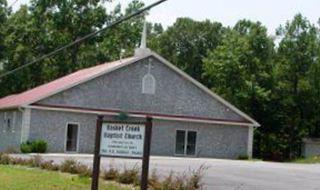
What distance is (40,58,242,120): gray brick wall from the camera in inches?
1626

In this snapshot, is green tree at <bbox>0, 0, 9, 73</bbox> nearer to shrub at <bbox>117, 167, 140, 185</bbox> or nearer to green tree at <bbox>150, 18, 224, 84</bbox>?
green tree at <bbox>150, 18, 224, 84</bbox>

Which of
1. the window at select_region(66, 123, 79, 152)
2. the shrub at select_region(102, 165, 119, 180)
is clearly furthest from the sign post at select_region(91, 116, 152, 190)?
the window at select_region(66, 123, 79, 152)

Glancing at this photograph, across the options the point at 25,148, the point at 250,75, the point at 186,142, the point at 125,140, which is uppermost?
the point at 250,75

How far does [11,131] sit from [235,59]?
25.3m

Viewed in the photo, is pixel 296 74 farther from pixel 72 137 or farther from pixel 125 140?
pixel 125 140

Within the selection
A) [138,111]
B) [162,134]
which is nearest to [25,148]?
[138,111]

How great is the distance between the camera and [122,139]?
1346 centimetres

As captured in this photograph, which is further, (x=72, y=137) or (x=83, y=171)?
(x=72, y=137)

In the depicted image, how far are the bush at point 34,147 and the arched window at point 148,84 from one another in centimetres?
769

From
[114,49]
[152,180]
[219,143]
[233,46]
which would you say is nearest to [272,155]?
[233,46]

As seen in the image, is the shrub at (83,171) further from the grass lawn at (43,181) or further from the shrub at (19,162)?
the shrub at (19,162)

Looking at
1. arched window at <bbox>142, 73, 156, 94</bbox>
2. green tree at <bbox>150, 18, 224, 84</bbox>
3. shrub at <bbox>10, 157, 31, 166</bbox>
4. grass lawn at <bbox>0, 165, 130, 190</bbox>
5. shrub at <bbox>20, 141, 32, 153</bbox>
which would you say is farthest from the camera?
green tree at <bbox>150, 18, 224, 84</bbox>

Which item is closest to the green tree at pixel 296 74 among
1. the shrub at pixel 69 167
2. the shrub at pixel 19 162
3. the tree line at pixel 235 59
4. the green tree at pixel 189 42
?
the tree line at pixel 235 59

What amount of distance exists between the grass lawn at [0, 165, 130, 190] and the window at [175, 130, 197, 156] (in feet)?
79.5
